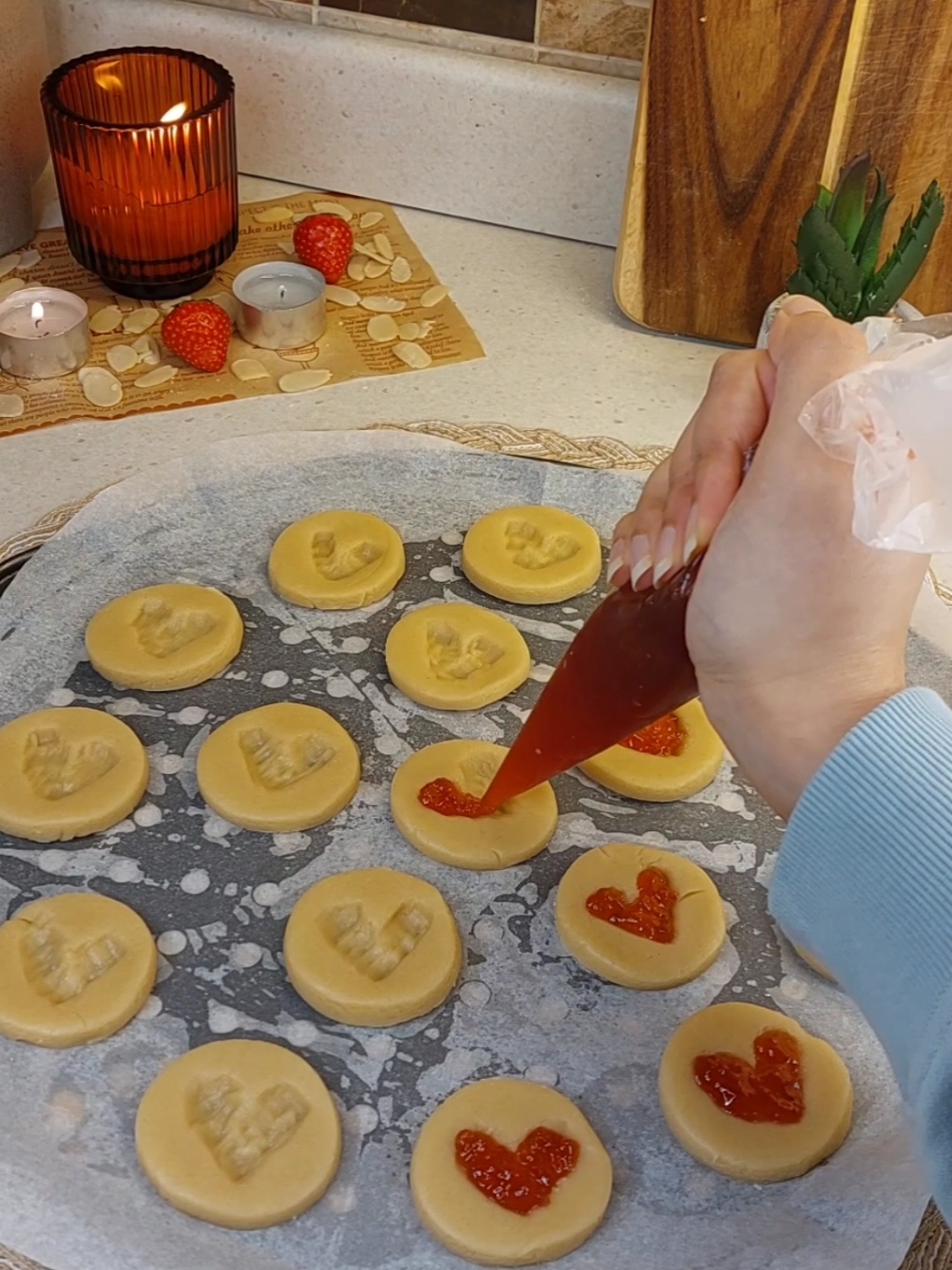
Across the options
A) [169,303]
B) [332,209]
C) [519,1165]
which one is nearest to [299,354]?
[169,303]

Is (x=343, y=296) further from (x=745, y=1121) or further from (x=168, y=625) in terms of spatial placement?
(x=745, y=1121)

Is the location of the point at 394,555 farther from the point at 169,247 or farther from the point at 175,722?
the point at 169,247

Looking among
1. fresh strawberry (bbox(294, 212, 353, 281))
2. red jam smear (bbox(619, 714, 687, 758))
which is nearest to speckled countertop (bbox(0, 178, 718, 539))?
fresh strawberry (bbox(294, 212, 353, 281))

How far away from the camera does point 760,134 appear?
50.3 inches

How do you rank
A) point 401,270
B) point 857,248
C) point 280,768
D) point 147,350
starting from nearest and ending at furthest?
point 280,768, point 857,248, point 147,350, point 401,270

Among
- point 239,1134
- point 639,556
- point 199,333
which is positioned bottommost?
point 239,1134

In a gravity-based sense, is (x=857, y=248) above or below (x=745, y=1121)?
above

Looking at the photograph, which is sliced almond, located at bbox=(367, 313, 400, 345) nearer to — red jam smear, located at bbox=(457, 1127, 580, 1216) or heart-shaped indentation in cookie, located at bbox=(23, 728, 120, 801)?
heart-shaped indentation in cookie, located at bbox=(23, 728, 120, 801)

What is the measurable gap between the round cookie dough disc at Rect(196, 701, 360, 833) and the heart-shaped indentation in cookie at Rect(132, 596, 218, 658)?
0.09 metres

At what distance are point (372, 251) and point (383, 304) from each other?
100mm

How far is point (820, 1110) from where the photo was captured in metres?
0.80

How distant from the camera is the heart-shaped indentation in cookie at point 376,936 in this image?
867 mm

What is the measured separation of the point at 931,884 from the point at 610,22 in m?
1.05

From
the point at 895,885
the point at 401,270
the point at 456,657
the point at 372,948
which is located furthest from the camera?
the point at 401,270
